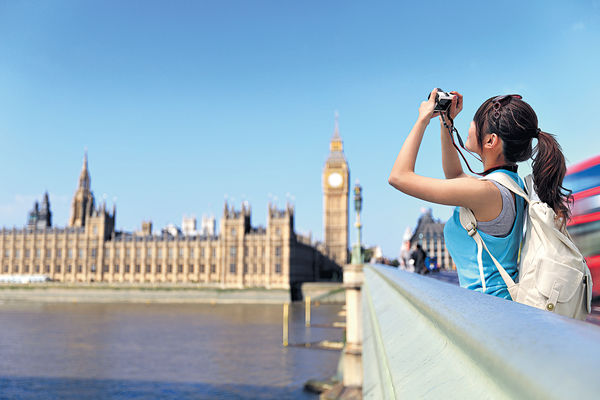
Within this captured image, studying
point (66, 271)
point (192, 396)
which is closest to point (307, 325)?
point (192, 396)

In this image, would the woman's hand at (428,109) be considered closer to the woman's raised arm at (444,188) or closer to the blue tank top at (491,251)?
the woman's raised arm at (444,188)

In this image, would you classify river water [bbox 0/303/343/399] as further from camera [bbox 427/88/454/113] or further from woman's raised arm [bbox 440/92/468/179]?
camera [bbox 427/88/454/113]

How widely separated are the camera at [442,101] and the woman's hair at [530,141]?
0.26 meters

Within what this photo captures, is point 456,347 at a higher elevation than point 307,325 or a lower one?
higher

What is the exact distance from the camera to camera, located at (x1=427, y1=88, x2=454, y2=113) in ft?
7.51

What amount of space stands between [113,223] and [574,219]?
291 ft

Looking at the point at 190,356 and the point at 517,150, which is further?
the point at 190,356

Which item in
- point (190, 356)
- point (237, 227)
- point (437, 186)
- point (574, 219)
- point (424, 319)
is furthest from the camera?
point (237, 227)

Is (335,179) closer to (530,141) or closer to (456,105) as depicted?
(456,105)

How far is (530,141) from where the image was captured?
2.03m

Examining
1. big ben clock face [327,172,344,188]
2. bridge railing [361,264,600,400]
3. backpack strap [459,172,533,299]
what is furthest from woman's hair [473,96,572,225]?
big ben clock face [327,172,344,188]

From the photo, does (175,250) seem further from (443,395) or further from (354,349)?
(443,395)

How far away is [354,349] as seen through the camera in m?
14.2

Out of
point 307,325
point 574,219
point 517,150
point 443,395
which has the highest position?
point 517,150
